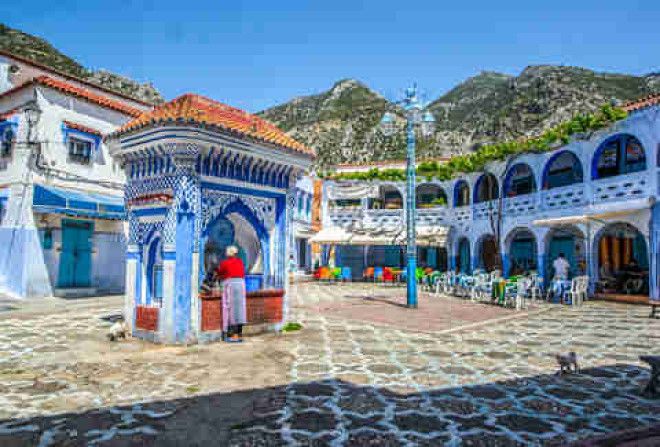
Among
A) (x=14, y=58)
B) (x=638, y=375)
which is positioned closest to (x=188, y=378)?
(x=638, y=375)

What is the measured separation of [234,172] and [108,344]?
3.79 m

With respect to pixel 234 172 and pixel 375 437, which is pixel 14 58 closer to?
pixel 234 172

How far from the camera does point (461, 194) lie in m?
24.5

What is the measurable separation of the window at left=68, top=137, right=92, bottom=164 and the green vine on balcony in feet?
42.7

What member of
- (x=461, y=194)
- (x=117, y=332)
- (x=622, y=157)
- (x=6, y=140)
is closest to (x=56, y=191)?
(x=6, y=140)

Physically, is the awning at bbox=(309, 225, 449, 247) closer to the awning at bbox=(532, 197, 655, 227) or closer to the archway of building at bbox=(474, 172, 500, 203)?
the archway of building at bbox=(474, 172, 500, 203)

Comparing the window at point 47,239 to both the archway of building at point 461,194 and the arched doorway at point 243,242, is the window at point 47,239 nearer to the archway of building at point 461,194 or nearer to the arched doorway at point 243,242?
the arched doorway at point 243,242

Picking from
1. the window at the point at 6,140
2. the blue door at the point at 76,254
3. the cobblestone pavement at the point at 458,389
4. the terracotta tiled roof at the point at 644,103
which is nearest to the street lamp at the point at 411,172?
the cobblestone pavement at the point at 458,389

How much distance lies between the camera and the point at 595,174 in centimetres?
1579

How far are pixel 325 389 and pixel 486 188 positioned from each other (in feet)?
64.9

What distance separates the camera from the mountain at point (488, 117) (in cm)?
4188

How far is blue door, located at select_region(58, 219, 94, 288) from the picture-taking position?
15.1 m

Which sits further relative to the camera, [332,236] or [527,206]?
[332,236]

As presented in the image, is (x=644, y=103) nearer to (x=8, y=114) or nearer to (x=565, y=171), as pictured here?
(x=565, y=171)
